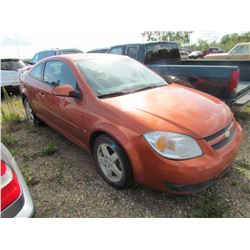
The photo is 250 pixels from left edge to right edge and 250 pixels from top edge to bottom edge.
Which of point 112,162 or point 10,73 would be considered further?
point 10,73

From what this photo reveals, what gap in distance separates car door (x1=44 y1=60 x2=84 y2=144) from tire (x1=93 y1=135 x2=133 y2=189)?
405mm

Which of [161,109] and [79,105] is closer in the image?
[161,109]

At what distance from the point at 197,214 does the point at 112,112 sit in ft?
4.24

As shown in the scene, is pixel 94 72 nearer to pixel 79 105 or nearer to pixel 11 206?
pixel 79 105

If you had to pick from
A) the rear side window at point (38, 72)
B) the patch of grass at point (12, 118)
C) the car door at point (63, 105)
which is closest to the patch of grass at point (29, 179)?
the car door at point (63, 105)

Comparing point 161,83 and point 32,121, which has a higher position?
point 161,83

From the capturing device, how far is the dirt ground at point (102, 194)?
2.34m

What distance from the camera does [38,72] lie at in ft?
13.6

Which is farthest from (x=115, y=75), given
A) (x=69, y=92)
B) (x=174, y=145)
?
(x=174, y=145)

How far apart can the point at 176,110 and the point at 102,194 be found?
121cm

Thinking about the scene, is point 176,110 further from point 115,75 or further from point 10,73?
point 10,73

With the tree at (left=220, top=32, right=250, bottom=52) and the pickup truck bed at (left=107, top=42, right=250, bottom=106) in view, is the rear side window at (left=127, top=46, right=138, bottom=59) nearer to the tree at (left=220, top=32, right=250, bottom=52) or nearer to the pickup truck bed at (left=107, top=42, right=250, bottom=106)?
the pickup truck bed at (left=107, top=42, right=250, bottom=106)

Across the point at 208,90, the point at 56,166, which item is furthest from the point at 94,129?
the point at 208,90

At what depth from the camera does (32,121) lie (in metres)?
4.79
